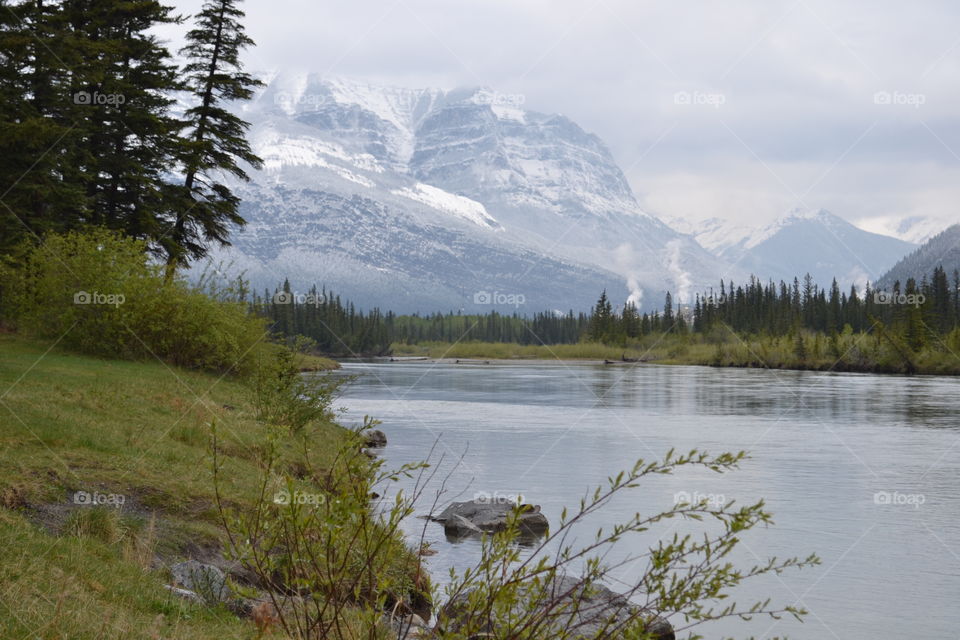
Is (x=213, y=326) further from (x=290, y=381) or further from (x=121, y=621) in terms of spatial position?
(x=121, y=621)

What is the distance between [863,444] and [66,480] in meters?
28.5

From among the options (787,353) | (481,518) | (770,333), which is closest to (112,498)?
(481,518)

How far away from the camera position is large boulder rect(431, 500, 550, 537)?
720 inches

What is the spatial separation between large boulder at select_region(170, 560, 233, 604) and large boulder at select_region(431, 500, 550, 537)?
852 cm

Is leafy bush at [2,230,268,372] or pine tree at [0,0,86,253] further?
pine tree at [0,0,86,253]

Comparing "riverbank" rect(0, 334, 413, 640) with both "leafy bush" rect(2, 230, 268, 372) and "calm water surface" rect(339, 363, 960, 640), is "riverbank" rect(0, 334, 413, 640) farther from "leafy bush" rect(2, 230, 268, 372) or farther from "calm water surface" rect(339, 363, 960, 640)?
"leafy bush" rect(2, 230, 268, 372)

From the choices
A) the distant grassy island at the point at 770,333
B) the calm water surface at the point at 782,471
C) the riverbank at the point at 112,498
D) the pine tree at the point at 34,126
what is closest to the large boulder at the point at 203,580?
the riverbank at the point at 112,498

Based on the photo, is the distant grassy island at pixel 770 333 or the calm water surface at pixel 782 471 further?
the distant grassy island at pixel 770 333

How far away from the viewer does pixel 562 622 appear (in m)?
11.6

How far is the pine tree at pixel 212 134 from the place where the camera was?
38.3m

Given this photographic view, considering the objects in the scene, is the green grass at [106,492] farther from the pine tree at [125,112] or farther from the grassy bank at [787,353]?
the grassy bank at [787,353]

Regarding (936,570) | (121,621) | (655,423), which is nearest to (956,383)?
(655,423)

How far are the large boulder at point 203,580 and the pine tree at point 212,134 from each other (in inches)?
1165

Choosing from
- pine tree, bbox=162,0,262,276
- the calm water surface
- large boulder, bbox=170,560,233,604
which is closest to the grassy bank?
the calm water surface
